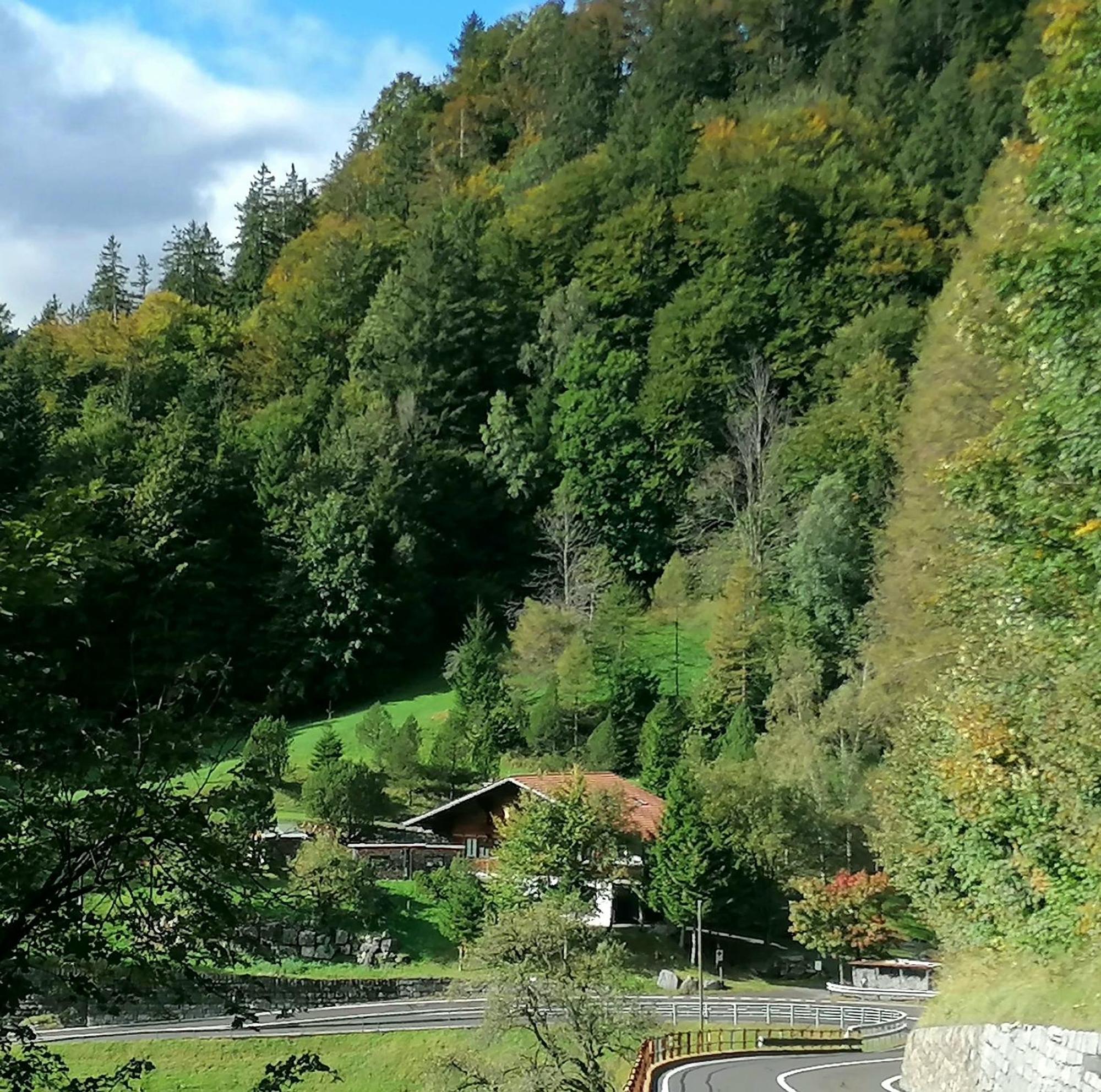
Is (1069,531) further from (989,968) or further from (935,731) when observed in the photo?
(935,731)

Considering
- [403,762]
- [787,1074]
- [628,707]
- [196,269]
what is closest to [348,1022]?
[787,1074]

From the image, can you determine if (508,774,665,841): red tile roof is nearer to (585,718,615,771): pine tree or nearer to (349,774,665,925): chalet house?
(349,774,665,925): chalet house

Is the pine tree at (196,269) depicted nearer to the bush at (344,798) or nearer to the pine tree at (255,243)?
the pine tree at (255,243)

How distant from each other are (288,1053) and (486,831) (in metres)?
14.6

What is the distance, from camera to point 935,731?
1955cm

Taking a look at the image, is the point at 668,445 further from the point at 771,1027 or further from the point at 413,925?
the point at 771,1027

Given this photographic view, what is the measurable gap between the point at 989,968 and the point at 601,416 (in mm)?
46938

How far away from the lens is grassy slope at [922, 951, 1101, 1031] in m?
10.1

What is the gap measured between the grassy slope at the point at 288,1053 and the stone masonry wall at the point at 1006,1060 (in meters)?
9.39

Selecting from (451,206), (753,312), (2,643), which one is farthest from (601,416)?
(2,643)

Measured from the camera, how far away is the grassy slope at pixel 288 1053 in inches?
922

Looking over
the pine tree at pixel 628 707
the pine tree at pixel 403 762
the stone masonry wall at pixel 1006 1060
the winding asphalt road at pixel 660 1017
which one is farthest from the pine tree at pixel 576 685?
the stone masonry wall at pixel 1006 1060

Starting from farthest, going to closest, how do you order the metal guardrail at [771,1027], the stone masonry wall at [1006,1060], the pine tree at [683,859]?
the pine tree at [683,859] < the metal guardrail at [771,1027] < the stone masonry wall at [1006,1060]

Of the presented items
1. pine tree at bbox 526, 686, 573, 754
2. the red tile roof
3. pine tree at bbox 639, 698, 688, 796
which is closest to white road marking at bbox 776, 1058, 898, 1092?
the red tile roof
